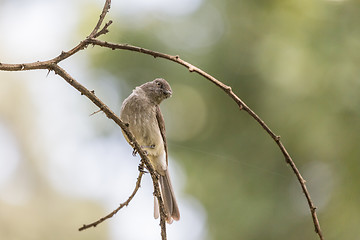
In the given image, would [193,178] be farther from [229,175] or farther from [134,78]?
[134,78]

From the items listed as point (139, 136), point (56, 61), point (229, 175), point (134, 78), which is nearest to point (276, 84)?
point (229, 175)

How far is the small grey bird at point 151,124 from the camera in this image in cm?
382

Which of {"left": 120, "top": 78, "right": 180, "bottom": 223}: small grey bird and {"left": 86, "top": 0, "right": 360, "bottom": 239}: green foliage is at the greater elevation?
{"left": 86, "top": 0, "right": 360, "bottom": 239}: green foliage

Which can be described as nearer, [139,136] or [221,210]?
[139,136]

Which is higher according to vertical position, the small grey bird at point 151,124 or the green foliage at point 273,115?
the green foliage at point 273,115

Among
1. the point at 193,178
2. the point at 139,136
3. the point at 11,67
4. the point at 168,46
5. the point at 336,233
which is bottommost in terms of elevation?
A: the point at 11,67

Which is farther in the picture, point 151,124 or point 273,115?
point 273,115

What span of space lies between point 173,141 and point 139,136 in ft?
9.38

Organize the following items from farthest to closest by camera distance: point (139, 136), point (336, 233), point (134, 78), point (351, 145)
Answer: point (134, 78), point (351, 145), point (336, 233), point (139, 136)

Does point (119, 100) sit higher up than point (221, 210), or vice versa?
point (119, 100)

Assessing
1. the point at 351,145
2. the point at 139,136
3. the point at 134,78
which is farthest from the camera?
the point at 134,78

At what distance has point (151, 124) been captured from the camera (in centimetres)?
388

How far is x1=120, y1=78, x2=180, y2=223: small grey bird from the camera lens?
382 cm

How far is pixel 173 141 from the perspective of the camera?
6688 mm
